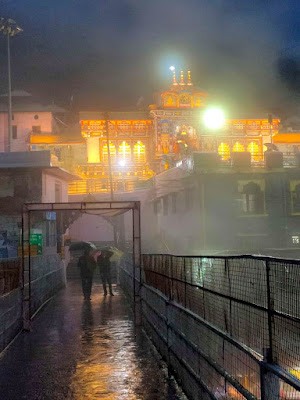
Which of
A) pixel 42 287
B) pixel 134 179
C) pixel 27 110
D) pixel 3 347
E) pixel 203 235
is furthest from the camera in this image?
pixel 27 110

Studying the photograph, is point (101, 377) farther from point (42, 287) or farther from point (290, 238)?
point (290, 238)

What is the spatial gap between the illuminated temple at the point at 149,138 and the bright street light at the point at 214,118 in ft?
1.82

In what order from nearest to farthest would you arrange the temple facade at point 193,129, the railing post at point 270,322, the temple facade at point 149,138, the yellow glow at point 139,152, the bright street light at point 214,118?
the railing post at point 270,322
the temple facade at point 149,138
the temple facade at point 193,129
the bright street light at point 214,118
the yellow glow at point 139,152

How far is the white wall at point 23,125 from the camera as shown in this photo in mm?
63438

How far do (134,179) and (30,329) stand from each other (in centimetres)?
4100

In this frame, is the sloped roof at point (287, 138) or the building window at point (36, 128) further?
the building window at point (36, 128)

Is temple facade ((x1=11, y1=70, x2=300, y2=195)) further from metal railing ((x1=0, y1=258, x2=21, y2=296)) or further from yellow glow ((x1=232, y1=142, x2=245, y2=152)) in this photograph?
metal railing ((x1=0, y1=258, x2=21, y2=296))

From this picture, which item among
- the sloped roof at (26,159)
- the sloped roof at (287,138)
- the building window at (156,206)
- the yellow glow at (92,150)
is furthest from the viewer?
the sloped roof at (287,138)

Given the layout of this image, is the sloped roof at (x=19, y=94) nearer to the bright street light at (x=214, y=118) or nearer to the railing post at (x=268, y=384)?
the bright street light at (x=214, y=118)

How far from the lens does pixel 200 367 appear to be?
22.4ft

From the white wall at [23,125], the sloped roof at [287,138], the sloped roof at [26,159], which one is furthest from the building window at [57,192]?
the sloped roof at [287,138]

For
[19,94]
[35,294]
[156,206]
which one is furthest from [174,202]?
[19,94]

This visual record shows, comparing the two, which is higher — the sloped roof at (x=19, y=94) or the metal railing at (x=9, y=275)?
the sloped roof at (x=19, y=94)

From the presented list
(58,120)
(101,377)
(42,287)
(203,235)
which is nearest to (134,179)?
(58,120)
